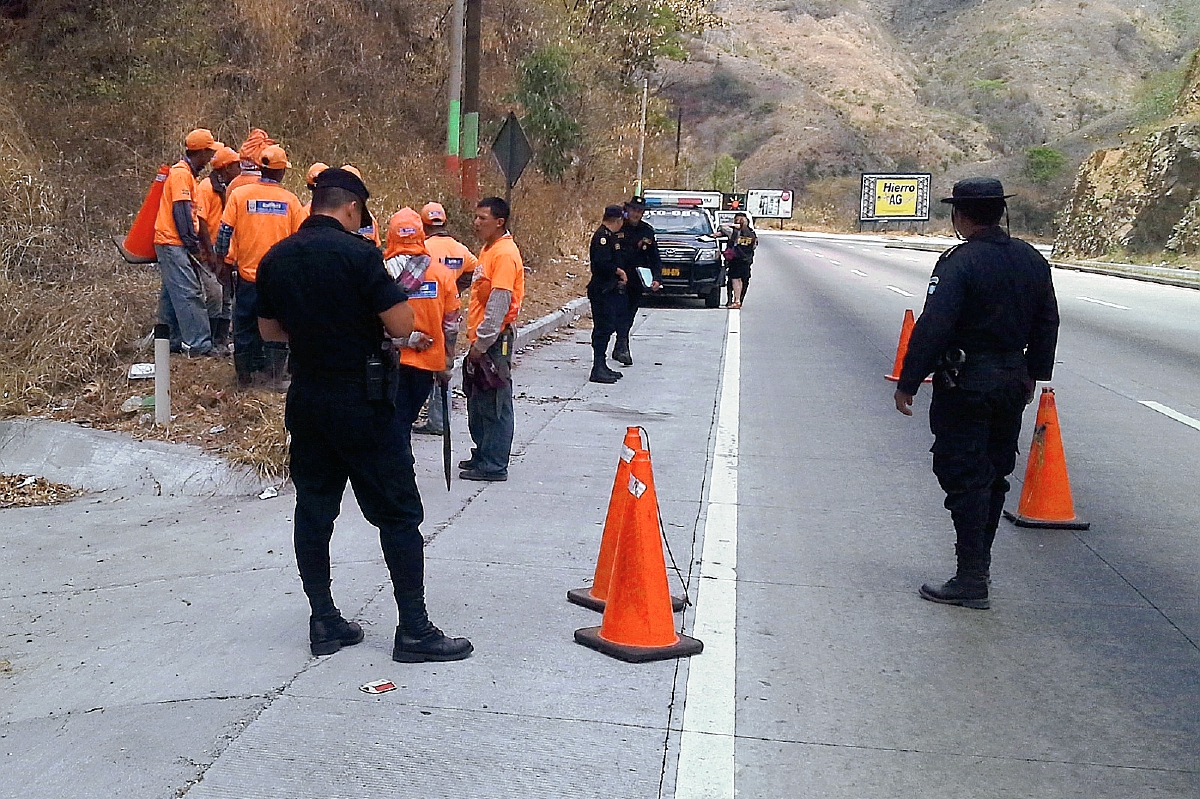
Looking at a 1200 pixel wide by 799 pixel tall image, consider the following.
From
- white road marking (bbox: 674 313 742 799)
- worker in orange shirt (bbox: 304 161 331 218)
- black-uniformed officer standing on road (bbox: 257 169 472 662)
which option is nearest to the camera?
white road marking (bbox: 674 313 742 799)

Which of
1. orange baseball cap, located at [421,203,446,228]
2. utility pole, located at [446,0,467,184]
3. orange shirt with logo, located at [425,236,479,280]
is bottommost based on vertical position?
orange shirt with logo, located at [425,236,479,280]

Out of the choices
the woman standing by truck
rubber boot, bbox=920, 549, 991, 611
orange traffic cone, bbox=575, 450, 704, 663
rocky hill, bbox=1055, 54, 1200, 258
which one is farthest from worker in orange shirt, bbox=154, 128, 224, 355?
rocky hill, bbox=1055, 54, 1200, 258

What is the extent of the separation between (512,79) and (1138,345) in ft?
53.3

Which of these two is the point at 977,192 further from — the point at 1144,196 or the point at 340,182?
the point at 1144,196

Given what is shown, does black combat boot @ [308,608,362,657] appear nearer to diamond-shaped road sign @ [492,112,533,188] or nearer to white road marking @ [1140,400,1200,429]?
white road marking @ [1140,400,1200,429]

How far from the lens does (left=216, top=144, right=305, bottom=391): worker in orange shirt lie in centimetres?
922

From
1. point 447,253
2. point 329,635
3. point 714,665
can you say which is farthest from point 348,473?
point 447,253

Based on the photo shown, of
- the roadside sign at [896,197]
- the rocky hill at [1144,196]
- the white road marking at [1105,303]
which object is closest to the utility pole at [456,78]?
the white road marking at [1105,303]

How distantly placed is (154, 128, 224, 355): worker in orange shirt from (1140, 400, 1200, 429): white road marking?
881 centimetres

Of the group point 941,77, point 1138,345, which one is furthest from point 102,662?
point 941,77

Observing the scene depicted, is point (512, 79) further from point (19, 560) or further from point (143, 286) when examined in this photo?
point (19, 560)

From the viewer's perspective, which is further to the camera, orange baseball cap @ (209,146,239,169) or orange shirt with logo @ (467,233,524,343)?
orange baseball cap @ (209,146,239,169)

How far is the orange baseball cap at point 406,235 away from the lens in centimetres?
694

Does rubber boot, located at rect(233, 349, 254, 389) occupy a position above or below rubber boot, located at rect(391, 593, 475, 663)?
above
